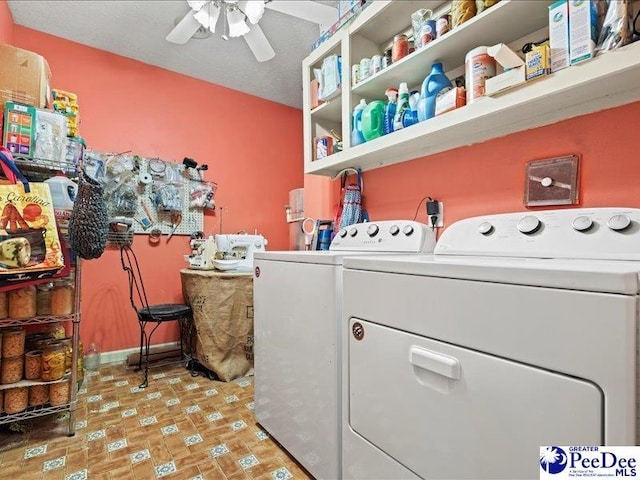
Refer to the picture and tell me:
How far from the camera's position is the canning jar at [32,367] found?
164 centimetres

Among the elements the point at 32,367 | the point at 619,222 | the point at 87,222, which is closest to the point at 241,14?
the point at 87,222

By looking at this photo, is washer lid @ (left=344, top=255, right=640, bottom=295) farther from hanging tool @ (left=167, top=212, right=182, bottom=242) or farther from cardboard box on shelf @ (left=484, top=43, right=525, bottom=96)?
hanging tool @ (left=167, top=212, right=182, bottom=242)

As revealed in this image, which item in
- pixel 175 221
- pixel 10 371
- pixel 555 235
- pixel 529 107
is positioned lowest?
pixel 10 371

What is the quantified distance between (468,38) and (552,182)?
0.65m

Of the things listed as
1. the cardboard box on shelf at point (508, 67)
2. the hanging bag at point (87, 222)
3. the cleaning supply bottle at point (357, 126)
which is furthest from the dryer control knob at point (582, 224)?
→ the hanging bag at point (87, 222)

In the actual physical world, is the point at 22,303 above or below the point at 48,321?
above

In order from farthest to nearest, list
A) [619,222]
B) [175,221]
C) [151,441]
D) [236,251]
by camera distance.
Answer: [175,221], [236,251], [151,441], [619,222]

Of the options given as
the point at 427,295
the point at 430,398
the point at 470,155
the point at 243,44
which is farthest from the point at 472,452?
the point at 243,44

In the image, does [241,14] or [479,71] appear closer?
[479,71]

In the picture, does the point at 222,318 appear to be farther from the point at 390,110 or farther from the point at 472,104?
the point at 472,104

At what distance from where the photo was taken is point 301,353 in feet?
4.53

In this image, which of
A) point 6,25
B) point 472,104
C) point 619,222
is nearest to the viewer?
point 619,222

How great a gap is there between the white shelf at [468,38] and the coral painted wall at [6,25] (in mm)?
2328

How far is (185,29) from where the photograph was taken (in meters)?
2.08
